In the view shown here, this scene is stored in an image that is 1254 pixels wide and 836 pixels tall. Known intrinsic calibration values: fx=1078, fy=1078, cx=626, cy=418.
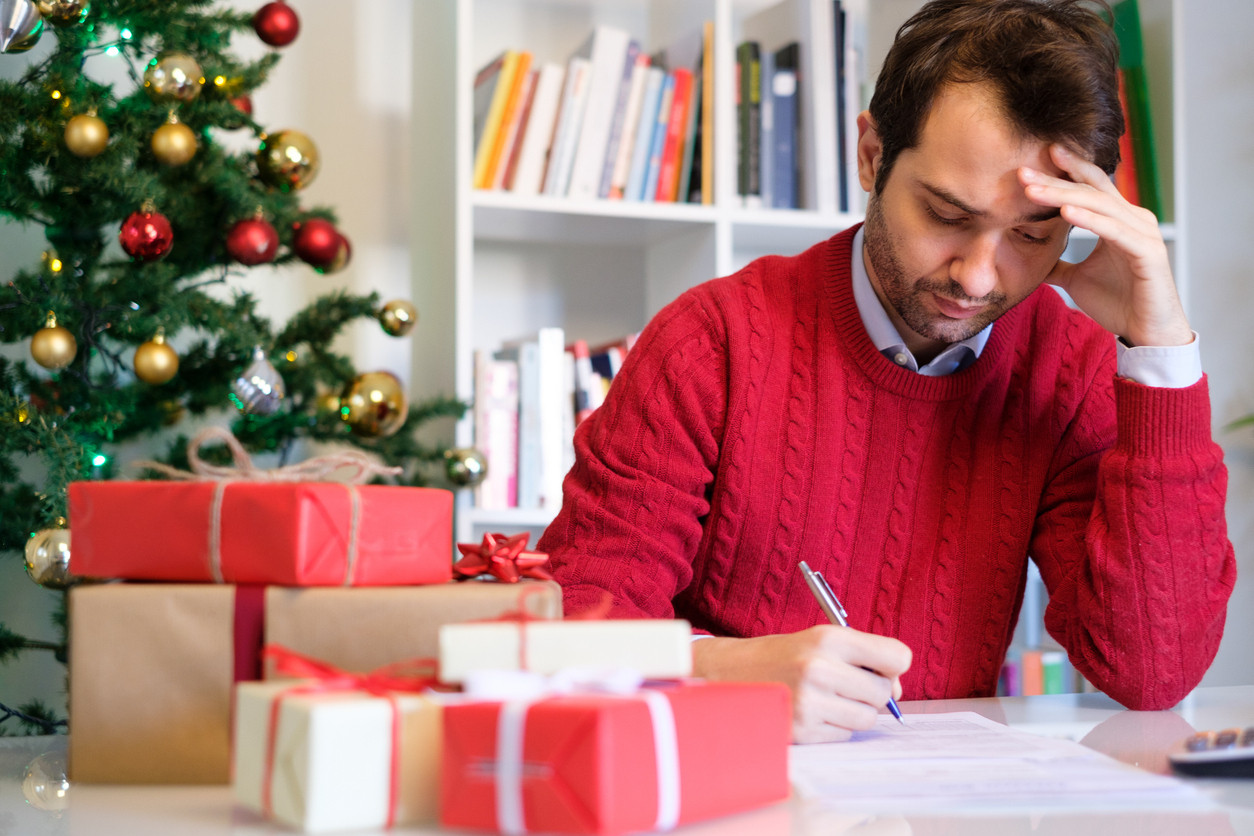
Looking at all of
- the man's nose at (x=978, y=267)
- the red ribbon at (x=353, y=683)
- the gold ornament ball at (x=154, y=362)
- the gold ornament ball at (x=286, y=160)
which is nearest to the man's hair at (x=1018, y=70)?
the man's nose at (x=978, y=267)

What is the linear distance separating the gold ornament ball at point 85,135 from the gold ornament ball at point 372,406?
470mm

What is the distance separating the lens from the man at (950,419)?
100 centimetres

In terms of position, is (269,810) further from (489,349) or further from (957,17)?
(489,349)

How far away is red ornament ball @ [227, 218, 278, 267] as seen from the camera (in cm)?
153

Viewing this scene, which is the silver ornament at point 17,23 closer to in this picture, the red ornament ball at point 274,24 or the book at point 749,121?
the red ornament ball at point 274,24

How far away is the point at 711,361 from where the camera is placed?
3.82 feet

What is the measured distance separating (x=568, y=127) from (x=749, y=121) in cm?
34

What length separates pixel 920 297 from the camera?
3.54 feet

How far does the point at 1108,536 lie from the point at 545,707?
2.56ft

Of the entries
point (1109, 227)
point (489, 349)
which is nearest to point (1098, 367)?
point (1109, 227)

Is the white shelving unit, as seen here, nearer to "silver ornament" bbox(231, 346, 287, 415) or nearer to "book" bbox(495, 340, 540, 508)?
"book" bbox(495, 340, 540, 508)

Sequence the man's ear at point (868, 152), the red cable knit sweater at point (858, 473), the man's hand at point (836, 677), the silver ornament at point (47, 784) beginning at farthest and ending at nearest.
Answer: the man's ear at point (868, 152), the red cable knit sweater at point (858, 473), the man's hand at point (836, 677), the silver ornament at point (47, 784)

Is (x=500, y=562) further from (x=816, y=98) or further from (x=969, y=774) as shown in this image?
(x=816, y=98)

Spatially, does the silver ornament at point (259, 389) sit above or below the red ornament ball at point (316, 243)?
below
